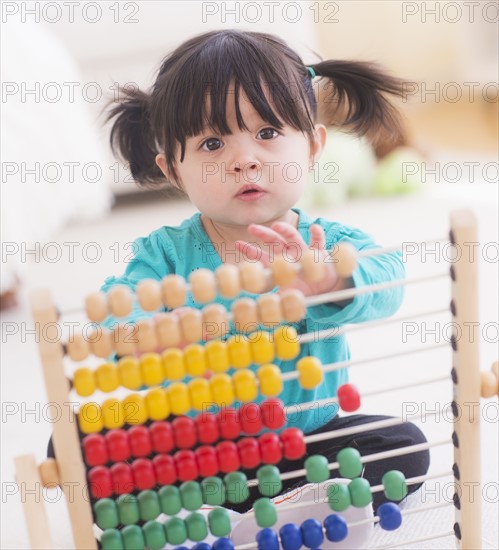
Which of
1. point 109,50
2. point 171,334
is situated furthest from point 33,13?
point 171,334

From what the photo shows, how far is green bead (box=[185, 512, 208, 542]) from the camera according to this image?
2.67 ft

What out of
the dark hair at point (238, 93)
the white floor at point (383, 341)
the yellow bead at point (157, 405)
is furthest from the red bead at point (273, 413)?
the dark hair at point (238, 93)

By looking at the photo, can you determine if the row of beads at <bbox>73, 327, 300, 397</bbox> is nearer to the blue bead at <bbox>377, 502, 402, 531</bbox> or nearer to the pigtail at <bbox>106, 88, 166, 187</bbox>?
the blue bead at <bbox>377, 502, 402, 531</bbox>

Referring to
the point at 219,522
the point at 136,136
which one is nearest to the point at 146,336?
the point at 219,522

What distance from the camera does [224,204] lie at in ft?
3.26

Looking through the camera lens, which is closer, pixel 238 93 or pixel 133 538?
pixel 133 538

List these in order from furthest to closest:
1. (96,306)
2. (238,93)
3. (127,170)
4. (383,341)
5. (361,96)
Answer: (127,170) < (383,341) < (361,96) < (238,93) < (96,306)

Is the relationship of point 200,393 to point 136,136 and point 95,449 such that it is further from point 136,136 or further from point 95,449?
point 136,136

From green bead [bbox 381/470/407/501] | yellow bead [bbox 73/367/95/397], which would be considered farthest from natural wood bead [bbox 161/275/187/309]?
green bead [bbox 381/470/407/501]

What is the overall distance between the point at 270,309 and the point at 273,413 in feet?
0.39

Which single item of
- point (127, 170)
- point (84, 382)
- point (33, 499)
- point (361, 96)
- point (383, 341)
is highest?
point (361, 96)

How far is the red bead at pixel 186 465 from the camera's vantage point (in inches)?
31.3

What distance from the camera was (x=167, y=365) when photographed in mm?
751

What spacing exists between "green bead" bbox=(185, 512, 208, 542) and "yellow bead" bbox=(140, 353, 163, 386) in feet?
0.53
